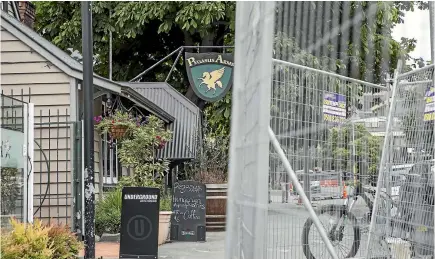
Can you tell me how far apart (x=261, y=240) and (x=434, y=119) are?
223 centimetres

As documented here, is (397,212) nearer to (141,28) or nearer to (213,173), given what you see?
(213,173)

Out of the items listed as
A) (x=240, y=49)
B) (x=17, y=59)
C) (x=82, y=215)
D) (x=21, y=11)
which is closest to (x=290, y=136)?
(x=240, y=49)

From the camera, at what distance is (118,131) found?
33.9ft

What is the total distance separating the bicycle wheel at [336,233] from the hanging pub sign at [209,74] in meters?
8.17

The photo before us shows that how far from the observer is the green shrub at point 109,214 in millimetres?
9445

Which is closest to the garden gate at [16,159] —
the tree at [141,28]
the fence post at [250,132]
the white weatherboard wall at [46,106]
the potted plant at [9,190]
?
the potted plant at [9,190]

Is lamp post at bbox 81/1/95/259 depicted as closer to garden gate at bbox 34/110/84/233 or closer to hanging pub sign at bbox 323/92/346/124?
garden gate at bbox 34/110/84/233

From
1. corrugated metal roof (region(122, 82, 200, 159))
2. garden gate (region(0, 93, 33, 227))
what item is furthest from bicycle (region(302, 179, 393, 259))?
corrugated metal roof (region(122, 82, 200, 159))

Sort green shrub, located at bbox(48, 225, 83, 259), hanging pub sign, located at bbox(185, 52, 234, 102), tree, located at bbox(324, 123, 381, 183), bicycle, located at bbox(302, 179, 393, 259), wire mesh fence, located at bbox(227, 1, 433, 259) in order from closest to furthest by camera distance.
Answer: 1. wire mesh fence, located at bbox(227, 1, 433, 259)
2. tree, located at bbox(324, 123, 381, 183)
3. bicycle, located at bbox(302, 179, 393, 259)
4. green shrub, located at bbox(48, 225, 83, 259)
5. hanging pub sign, located at bbox(185, 52, 234, 102)

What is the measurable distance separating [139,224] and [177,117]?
556 cm

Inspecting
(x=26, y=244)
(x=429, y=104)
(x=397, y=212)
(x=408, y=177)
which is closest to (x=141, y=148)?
(x=26, y=244)

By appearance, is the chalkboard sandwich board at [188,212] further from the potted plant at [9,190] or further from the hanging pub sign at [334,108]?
the hanging pub sign at [334,108]

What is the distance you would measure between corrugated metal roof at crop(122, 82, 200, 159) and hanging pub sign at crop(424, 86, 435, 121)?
784 centimetres

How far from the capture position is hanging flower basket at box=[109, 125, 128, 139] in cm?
1026
